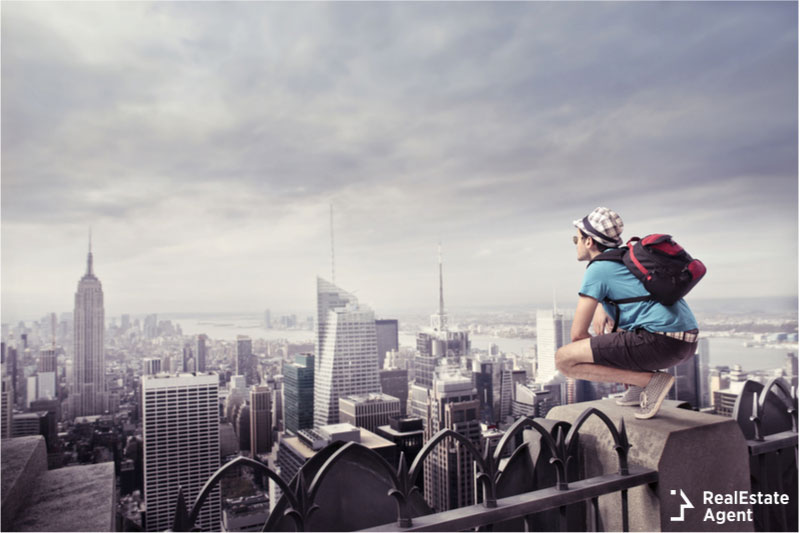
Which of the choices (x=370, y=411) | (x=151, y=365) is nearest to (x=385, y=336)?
(x=370, y=411)

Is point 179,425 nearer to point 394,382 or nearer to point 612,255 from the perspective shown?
point 394,382

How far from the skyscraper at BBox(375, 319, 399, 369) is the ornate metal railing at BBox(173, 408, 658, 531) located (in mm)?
17854

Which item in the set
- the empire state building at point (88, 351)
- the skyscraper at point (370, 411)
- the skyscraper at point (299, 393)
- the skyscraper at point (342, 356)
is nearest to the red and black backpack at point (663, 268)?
the skyscraper at point (370, 411)

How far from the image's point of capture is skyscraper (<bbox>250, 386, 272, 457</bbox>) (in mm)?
11273

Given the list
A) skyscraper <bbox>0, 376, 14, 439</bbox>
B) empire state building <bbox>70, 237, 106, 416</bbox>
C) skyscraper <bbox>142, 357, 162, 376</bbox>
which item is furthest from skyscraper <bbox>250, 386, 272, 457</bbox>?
skyscraper <bbox>0, 376, 14, 439</bbox>

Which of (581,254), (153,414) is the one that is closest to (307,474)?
(581,254)

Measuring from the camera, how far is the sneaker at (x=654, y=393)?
4.42 feet

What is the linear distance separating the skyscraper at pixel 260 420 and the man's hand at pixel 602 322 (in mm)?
10833

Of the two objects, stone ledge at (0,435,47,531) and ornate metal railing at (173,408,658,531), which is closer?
ornate metal railing at (173,408,658,531)

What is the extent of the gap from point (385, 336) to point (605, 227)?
19.6m

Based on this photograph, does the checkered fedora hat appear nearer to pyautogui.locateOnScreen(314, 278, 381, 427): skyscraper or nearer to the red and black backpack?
the red and black backpack

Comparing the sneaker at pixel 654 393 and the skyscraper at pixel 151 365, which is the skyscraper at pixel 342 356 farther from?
the sneaker at pixel 654 393

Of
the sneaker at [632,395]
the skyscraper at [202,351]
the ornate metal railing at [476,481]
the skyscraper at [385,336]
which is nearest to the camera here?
the ornate metal railing at [476,481]

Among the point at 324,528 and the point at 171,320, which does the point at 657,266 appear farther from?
the point at 171,320
